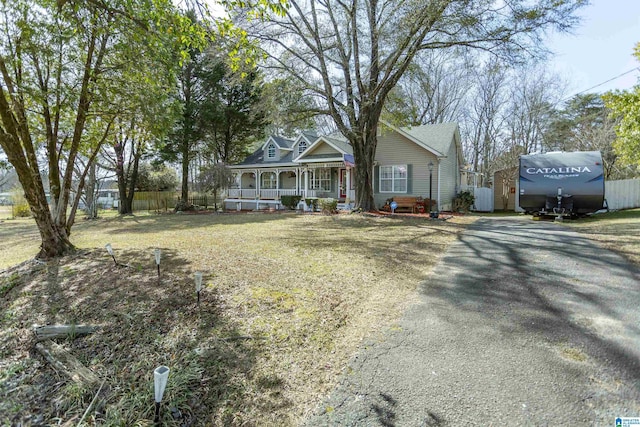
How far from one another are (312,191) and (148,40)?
14450mm

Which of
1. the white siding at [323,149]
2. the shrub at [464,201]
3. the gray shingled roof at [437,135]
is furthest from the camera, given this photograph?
the white siding at [323,149]

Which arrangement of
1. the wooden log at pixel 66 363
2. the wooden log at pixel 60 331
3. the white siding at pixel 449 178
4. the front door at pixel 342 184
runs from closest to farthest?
1. the wooden log at pixel 66 363
2. the wooden log at pixel 60 331
3. the white siding at pixel 449 178
4. the front door at pixel 342 184

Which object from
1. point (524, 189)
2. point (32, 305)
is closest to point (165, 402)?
point (32, 305)

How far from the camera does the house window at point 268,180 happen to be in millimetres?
23281

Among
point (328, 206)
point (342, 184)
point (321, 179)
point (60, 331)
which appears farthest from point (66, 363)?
point (321, 179)

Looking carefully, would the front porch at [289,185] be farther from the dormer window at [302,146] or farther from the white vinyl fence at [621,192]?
the white vinyl fence at [621,192]

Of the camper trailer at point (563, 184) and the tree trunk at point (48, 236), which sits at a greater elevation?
the camper trailer at point (563, 184)

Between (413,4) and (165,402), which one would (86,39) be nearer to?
(165,402)

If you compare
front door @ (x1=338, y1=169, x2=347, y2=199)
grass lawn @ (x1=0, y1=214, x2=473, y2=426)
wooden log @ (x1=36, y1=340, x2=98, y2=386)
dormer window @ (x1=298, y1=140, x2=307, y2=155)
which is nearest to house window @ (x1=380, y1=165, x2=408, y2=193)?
front door @ (x1=338, y1=169, x2=347, y2=199)

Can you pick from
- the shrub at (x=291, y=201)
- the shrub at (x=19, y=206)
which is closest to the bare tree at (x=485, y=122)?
the shrub at (x=291, y=201)

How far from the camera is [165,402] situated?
95.1 inches

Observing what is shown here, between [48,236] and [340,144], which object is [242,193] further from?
[48,236]

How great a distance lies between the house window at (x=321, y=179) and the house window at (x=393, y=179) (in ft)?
11.6

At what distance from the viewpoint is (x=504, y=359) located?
2.80 meters
